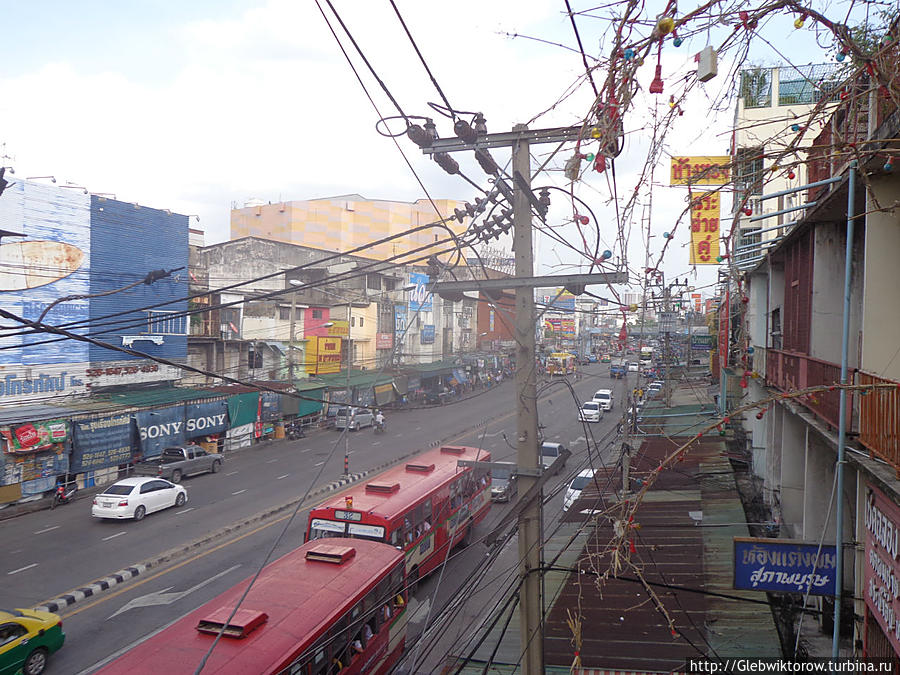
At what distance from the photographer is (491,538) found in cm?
560

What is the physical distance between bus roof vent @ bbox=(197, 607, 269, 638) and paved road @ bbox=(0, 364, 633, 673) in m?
1.95

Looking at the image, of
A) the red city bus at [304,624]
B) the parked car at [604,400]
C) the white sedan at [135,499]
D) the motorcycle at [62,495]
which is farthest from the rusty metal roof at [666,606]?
the parked car at [604,400]

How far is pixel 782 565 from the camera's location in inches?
235

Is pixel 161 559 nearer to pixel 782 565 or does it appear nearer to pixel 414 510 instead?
pixel 414 510

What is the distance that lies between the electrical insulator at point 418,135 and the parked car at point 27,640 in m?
9.19

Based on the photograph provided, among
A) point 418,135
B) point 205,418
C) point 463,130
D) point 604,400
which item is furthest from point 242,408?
point 463,130

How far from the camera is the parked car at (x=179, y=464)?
73.9 feet

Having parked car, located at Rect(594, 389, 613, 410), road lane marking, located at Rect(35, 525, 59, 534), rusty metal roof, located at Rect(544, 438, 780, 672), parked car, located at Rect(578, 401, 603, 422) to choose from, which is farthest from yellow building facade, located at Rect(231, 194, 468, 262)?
rusty metal roof, located at Rect(544, 438, 780, 672)

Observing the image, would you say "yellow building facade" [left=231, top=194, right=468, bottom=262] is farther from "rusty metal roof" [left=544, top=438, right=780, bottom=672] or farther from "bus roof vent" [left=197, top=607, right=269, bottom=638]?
"bus roof vent" [left=197, top=607, right=269, bottom=638]

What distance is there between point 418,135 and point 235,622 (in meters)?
5.38

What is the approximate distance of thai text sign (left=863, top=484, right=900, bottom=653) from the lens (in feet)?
16.5

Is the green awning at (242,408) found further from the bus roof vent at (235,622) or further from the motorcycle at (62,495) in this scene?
the bus roof vent at (235,622)

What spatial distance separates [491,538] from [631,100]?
386 centimetres

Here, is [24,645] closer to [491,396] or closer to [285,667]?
[285,667]
